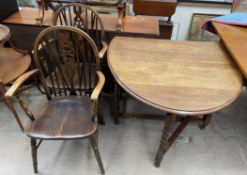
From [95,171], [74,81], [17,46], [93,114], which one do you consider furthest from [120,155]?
[17,46]

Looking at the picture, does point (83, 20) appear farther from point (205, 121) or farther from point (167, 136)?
point (205, 121)

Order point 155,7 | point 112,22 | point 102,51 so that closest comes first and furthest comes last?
point 102,51, point 112,22, point 155,7

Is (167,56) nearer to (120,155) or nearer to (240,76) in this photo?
(240,76)

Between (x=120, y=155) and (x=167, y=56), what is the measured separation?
85 cm

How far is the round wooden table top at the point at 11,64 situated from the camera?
5.74ft

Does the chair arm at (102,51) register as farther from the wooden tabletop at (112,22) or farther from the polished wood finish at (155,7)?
the polished wood finish at (155,7)

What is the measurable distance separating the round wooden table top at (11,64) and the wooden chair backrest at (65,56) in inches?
11.4

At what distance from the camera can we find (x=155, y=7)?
8.52ft

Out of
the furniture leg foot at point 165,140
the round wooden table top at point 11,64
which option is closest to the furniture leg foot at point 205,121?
the furniture leg foot at point 165,140

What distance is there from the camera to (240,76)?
131 cm

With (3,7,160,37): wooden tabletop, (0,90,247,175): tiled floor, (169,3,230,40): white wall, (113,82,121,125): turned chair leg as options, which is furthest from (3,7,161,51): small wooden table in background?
(169,3,230,40): white wall

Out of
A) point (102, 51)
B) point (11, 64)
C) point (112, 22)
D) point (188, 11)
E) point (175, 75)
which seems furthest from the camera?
point (188, 11)

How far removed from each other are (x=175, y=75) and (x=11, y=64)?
4.76 ft

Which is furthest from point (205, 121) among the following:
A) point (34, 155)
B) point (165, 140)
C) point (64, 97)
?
point (34, 155)
